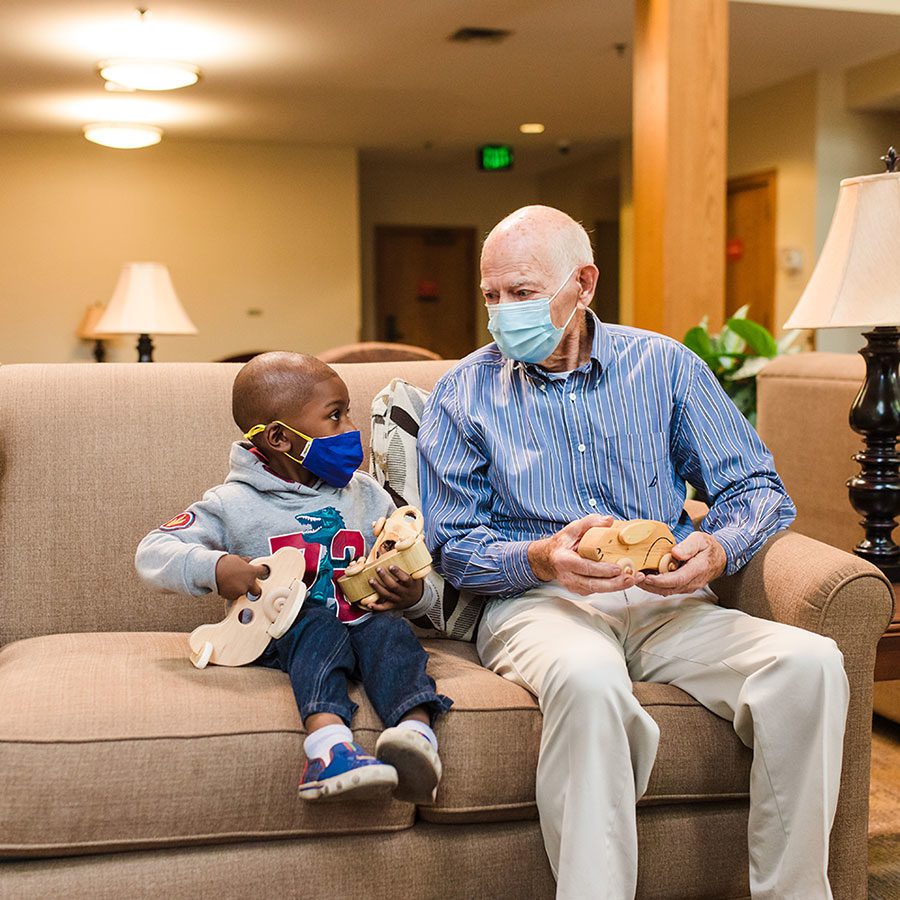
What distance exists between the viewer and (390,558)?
5.95 feet

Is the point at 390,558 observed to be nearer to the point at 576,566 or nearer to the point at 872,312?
the point at 576,566

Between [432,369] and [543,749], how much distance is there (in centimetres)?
99

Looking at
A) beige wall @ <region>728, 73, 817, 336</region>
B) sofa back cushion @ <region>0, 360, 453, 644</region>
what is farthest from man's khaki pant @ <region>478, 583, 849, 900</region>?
beige wall @ <region>728, 73, 817, 336</region>

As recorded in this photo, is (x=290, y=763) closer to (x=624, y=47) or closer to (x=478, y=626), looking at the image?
(x=478, y=626)

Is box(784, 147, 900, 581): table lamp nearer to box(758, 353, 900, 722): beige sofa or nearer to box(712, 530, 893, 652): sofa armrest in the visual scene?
box(758, 353, 900, 722): beige sofa

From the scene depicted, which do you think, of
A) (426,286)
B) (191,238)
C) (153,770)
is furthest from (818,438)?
(426,286)

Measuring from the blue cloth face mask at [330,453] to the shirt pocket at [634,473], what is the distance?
0.45 metres

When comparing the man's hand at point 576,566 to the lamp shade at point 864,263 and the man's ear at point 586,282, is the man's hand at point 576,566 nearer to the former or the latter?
the man's ear at point 586,282

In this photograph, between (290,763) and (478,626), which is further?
(478,626)

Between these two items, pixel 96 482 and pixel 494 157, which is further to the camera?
pixel 494 157

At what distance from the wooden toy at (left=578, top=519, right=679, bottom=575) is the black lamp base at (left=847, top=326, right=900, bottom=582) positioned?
717mm

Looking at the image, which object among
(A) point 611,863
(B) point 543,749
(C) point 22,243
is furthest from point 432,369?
(C) point 22,243

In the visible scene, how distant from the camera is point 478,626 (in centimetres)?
210

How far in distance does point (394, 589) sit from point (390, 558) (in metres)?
0.06
